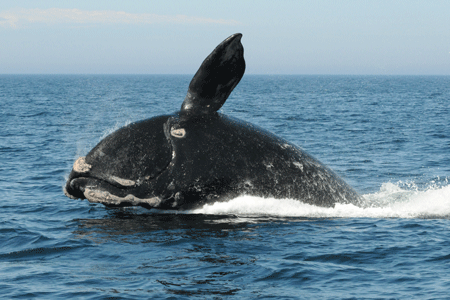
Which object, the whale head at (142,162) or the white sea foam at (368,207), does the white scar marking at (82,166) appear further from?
the white sea foam at (368,207)

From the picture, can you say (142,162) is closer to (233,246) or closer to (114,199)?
(114,199)

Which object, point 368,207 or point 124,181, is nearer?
point 124,181

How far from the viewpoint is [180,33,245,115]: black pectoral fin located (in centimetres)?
1026

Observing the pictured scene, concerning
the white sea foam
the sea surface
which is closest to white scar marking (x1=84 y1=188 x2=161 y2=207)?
the sea surface

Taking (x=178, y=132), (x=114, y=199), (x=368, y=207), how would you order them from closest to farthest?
1. (x=114, y=199)
2. (x=178, y=132)
3. (x=368, y=207)

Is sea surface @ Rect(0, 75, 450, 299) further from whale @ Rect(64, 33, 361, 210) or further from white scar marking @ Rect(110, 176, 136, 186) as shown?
white scar marking @ Rect(110, 176, 136, 186)

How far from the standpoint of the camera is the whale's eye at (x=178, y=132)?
36.0ft

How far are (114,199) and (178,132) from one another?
1800 mm

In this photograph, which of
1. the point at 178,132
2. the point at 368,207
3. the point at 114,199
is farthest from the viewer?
the point at 368,207

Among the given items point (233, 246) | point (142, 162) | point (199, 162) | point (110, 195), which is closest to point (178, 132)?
point (199, 162)

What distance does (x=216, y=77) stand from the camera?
10.6m

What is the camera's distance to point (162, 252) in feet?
30.9

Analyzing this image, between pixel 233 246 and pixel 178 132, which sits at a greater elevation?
pixel 178 132

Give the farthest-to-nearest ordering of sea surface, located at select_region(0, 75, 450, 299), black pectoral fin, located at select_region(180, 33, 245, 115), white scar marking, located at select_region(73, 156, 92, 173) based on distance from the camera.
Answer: white scar marking, located at select_region(73, 156, 92, 173), black pectoral fin, located at select_region(180, 33, 245, 115), sea surface, located at select_region(0, 75, 450, 299)
